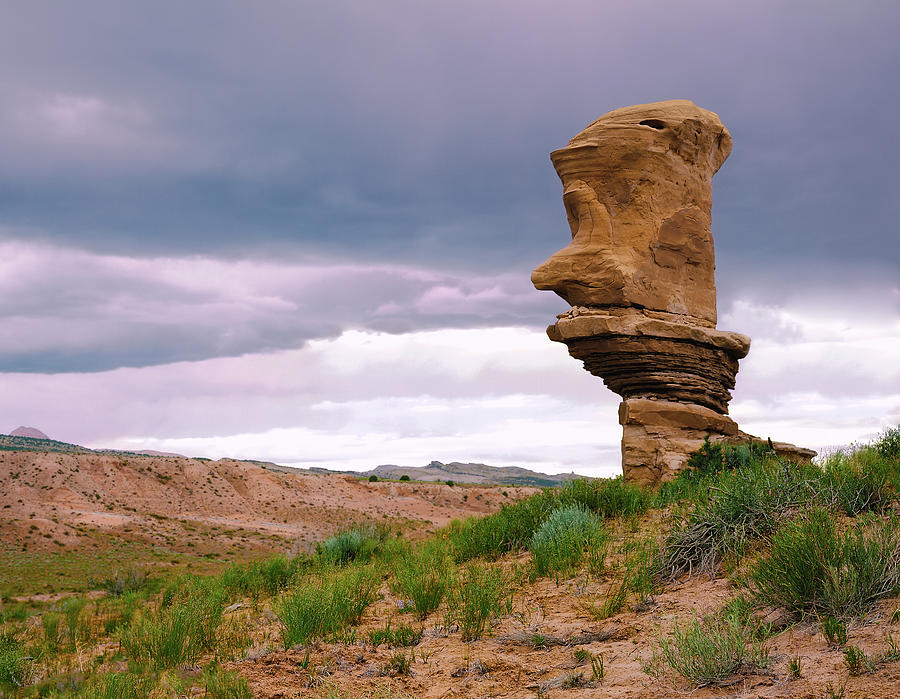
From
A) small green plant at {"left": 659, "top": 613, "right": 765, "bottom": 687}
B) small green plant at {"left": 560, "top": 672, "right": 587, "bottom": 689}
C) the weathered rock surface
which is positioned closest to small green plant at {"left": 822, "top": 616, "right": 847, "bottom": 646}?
small green plant at {"left": 659, "top": 613, "right": 765, "bottom": 687}

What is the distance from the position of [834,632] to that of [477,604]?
3.09 metres

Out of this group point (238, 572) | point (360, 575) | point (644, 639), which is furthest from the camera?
point (238, 572)

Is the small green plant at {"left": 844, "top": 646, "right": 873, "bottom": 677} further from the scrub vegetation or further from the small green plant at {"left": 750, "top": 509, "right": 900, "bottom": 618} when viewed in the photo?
the small green plant at {"left": 750, "top": 509, "right": 900, "bottom": 618}

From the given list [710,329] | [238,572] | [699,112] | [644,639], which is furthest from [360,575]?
[699,112]

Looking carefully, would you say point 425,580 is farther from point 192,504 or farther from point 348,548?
point 192,504

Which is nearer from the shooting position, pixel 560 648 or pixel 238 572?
pixel 560 648

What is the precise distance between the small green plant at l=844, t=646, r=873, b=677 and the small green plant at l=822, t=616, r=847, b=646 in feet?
0.98

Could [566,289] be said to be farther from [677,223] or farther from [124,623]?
[124,623]

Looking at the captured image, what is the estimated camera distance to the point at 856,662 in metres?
3.91

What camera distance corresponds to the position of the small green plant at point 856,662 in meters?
3.88

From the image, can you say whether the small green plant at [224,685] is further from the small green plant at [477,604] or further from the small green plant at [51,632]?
the small green plant at [51,632]

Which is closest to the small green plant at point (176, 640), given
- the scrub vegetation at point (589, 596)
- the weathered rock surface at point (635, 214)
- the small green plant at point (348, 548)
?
the scrub vegetation at point (589, 596)

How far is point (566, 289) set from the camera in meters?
14.4

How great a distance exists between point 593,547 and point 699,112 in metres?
11.6
